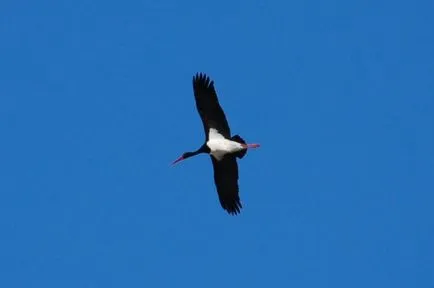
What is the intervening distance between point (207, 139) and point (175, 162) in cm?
181

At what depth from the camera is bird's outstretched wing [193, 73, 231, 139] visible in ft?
114

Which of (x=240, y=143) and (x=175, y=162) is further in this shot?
(x=175, y=162)

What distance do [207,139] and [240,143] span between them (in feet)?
3.36

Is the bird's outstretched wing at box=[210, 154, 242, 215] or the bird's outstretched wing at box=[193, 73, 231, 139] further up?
the bird's outstretched wing at box=[193, 73, 231, 139]

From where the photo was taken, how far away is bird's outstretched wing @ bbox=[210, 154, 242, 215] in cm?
3525

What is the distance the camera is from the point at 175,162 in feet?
121

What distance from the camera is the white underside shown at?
1372 inches

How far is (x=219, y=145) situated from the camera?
3506 cm

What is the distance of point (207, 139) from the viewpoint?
35.3 meters

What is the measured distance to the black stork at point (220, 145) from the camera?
34688mm

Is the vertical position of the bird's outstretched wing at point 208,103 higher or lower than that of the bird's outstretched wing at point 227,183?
higher

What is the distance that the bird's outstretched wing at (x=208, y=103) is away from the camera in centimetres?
3466

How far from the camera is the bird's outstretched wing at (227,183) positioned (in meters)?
35.2

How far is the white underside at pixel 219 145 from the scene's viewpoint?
3484cm
